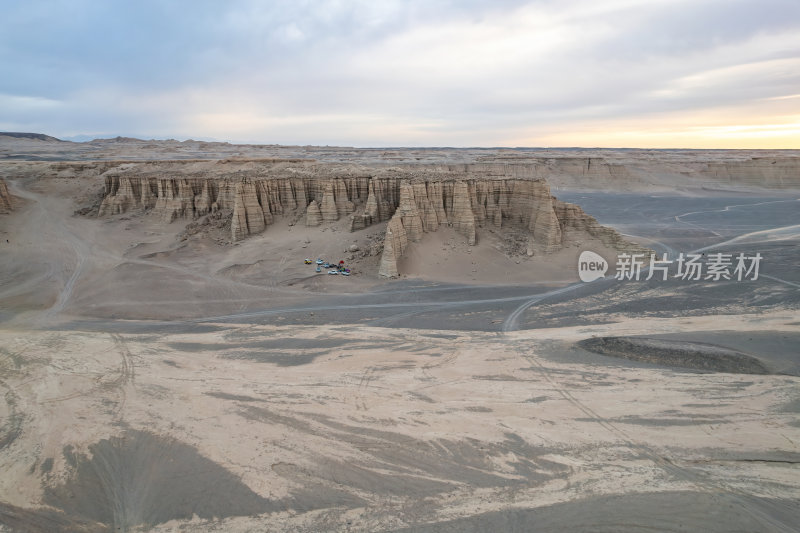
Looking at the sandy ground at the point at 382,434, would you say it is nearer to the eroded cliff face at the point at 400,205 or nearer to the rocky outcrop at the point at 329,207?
the eroded cliff face at the point at 400,205

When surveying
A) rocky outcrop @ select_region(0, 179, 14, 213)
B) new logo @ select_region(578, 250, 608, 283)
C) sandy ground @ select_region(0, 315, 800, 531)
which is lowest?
sandy ground @ select_region(0, 315, 800, 531)

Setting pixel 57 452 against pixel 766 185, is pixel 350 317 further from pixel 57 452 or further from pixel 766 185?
pixel 766 185

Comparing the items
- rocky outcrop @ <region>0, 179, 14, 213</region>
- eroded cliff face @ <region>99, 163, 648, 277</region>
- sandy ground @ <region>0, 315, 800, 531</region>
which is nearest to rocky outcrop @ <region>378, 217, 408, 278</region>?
eroded cliff face @ <region>99, 163, 648, 277</region>

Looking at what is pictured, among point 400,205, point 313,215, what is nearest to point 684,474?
point 400,205

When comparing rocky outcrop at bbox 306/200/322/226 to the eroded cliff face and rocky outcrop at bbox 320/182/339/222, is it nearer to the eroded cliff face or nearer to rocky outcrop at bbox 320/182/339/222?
the eroded cliff face

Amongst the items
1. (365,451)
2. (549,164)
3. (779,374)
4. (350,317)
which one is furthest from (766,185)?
(365,451)

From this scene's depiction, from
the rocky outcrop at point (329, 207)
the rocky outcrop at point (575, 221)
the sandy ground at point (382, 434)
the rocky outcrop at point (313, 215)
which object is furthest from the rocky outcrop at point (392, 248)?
the rocky outcrop at point (575, 221)

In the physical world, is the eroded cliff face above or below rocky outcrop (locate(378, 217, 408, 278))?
above
